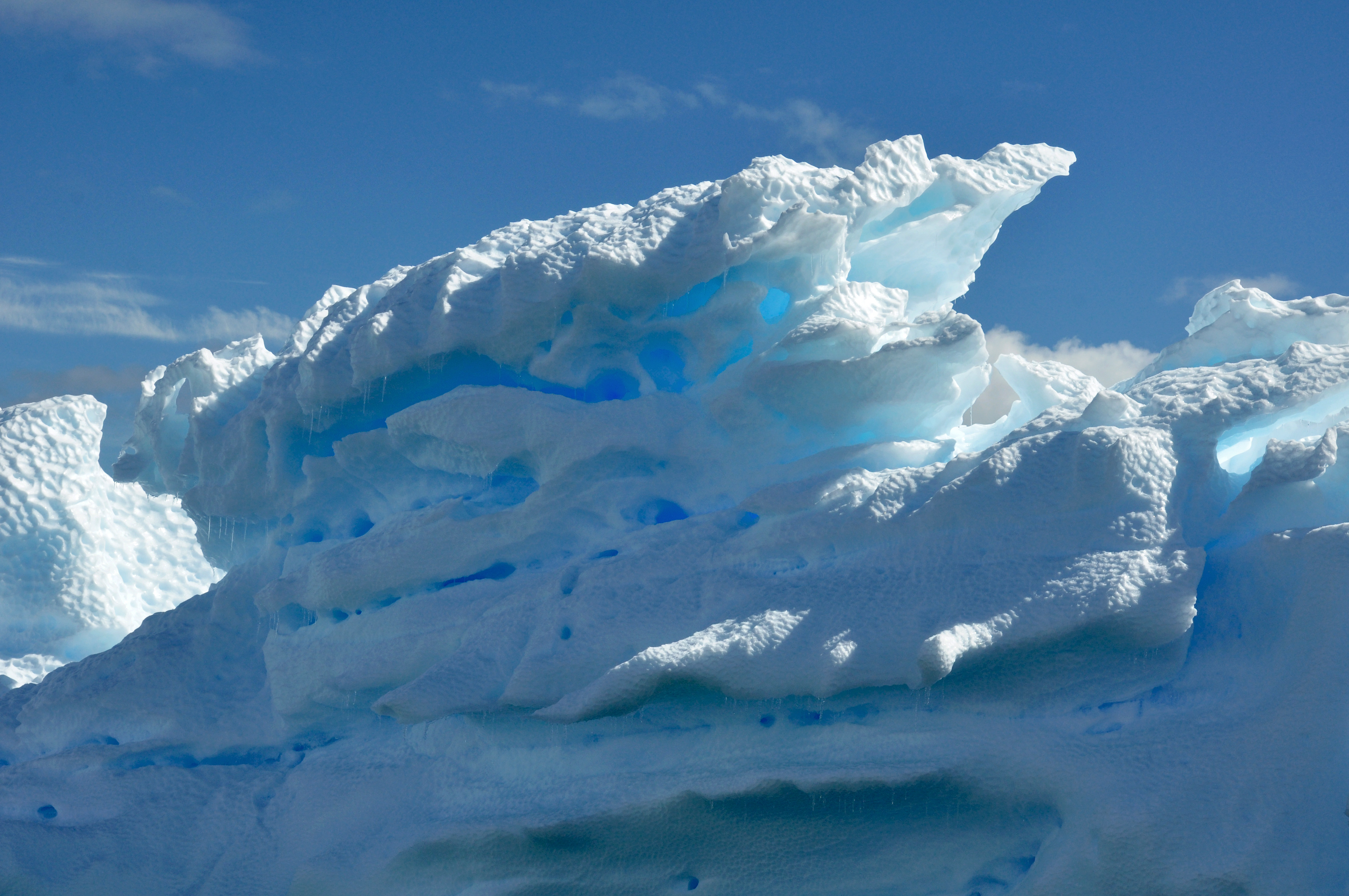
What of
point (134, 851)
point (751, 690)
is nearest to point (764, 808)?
point (751, 690)

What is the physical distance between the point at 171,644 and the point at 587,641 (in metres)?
4.08

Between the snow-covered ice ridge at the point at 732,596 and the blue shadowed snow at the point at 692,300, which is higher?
the blue shadowed snow at the point at 692,300

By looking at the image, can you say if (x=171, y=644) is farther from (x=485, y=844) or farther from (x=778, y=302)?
(x=778, y=302)

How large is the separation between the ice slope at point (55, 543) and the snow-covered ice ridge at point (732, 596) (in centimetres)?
162

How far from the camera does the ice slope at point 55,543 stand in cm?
1183

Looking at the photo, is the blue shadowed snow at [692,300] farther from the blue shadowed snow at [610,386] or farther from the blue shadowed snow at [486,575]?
the blue shadowed snow at [486,575]

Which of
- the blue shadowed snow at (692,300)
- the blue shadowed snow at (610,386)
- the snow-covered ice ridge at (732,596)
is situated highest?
the blue shadowed snow at (692,300)

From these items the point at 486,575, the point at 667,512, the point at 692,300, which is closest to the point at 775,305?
the point at 692,300

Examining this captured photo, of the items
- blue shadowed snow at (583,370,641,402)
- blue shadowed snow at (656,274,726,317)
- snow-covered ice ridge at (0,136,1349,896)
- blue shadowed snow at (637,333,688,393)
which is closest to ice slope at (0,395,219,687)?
snow-covered ice ridge at (0,136,1349,896)

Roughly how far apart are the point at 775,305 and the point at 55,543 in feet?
25.4

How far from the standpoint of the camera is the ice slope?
1183 cm

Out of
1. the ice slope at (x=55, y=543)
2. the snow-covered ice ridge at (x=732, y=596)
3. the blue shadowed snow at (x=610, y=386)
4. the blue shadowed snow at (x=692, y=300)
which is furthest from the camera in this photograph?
the ice slope at (x=55, y=543)

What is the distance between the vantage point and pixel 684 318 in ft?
29.1

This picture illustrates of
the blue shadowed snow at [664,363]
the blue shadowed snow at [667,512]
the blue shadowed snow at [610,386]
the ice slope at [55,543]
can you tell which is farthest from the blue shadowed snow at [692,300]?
the ice slope at [55,543]
